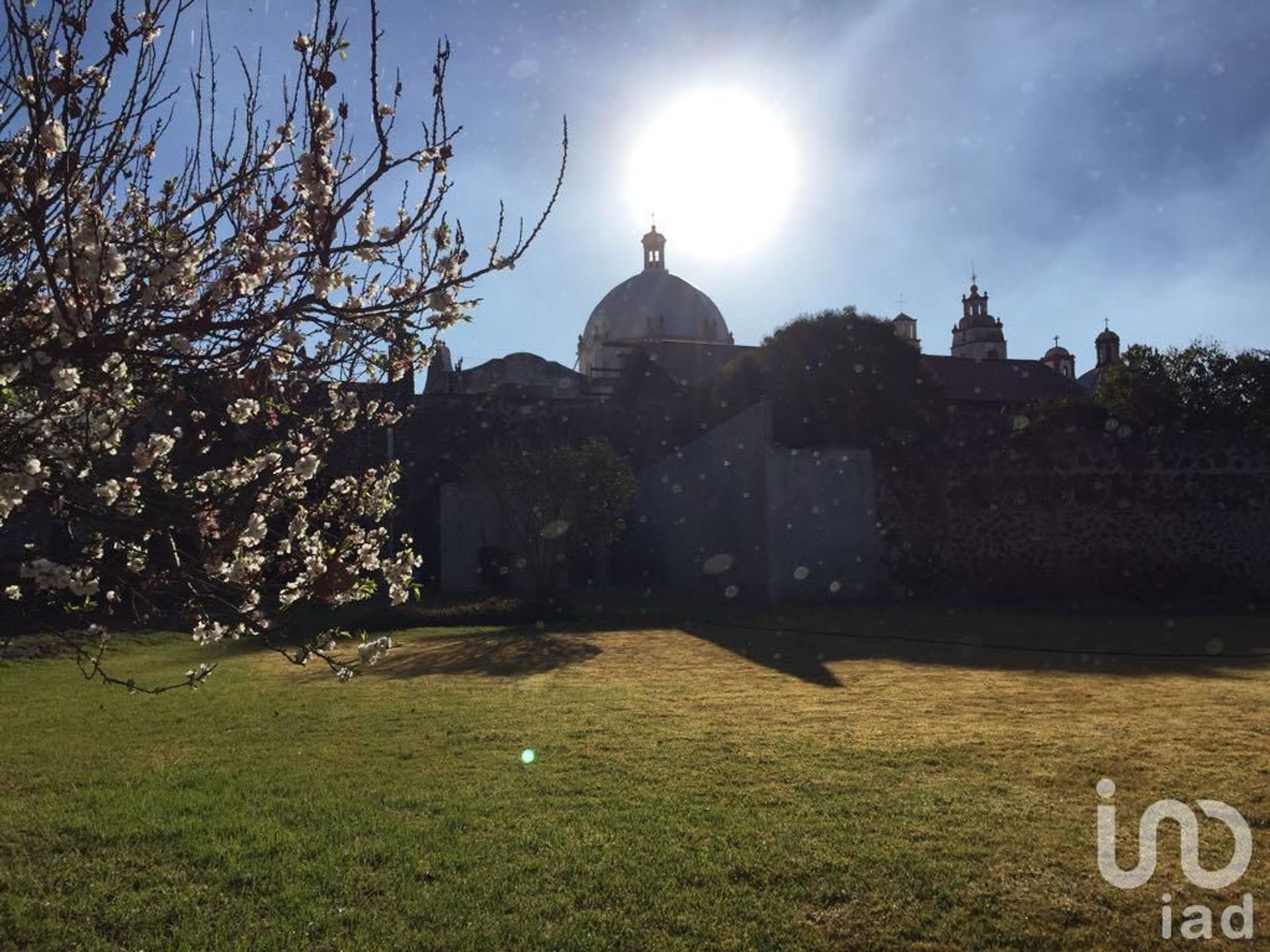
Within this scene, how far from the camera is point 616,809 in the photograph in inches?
170

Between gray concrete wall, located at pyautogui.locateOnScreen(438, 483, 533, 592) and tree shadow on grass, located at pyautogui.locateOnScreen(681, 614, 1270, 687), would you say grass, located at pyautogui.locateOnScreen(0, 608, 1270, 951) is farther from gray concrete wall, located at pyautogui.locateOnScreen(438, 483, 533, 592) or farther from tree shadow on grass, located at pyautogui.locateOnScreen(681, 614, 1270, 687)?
gray concrete wall, located at pyautogui.locateOnScreen(438, 483, 533, 592)

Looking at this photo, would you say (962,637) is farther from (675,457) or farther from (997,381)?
(997,381)

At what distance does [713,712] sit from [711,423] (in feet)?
66.5

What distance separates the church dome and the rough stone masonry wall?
87.6ft

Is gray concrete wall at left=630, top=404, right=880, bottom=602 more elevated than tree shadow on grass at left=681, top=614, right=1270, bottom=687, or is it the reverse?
gray concrete wall at left=630, top=404, right=880, bottom=602

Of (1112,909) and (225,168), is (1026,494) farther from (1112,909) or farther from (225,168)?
(225,168)

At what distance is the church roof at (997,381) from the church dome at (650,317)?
10340 millimetres

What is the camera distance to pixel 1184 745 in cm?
526

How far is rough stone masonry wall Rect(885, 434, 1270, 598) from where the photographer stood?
17688mm

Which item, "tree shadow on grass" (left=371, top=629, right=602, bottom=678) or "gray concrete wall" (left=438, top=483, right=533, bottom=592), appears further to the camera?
"gray concrete wall" (left=438, top=483, right=533, bottom=592)

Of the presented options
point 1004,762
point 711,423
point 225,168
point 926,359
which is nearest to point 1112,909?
point 1004,762

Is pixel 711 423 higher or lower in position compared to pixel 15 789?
higher

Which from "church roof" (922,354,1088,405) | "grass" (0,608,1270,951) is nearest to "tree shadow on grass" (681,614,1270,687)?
"grass" (0,608,1270,951)

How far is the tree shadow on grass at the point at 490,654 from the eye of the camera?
9430 millimetres
